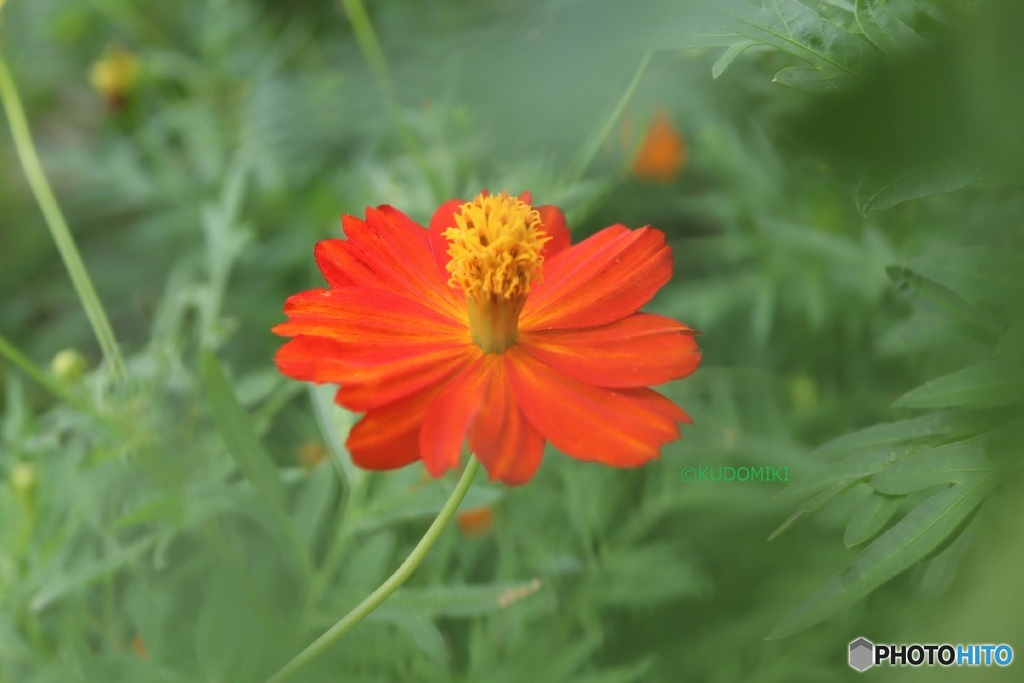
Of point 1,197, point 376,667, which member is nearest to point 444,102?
point 376,667

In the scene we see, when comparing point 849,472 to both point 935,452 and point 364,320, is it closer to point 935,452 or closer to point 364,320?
point 935,452

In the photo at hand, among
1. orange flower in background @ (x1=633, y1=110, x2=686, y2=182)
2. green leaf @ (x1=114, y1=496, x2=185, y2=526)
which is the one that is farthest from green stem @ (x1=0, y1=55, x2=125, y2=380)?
orange flower in background @ (x1=633, y1=110, x2=686, y2=182)

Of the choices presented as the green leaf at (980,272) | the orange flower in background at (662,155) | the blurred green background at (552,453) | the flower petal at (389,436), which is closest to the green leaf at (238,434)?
the blurred green background at (552,453)

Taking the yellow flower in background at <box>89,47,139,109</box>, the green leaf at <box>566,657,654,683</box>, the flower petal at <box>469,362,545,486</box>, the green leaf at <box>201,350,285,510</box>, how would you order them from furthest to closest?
the yellow flower in background at <box>89,47,139,109</box>
the green leaf at <box>566,657,654,683</box>
the green leaf at <box>201,350,285,510</box>
the flower petal at <box>469,362,545,486</box>

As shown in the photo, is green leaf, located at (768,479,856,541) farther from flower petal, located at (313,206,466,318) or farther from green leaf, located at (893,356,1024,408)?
flower petal, located at (313,206,466,318)

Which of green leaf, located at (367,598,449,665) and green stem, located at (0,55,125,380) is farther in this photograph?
green stem, located at (0,55,125,380)

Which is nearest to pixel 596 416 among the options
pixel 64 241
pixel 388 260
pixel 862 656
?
pixel 388 260

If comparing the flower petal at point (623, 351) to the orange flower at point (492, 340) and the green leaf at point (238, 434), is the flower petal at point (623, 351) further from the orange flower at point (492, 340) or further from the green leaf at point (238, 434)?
the green leaf at point (238, 434)
